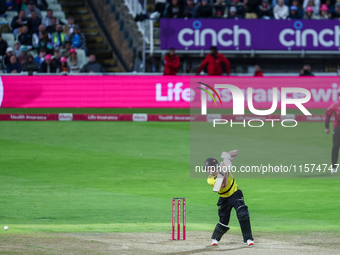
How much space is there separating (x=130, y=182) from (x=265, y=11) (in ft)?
48.3

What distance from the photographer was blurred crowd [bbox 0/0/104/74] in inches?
1041

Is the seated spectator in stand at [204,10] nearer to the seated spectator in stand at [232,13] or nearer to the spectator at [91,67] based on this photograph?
the seated spectator in stand at [232,13]

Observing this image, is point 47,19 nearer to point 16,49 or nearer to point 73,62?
point 16,49

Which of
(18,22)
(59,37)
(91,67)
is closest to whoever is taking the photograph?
(91,67)

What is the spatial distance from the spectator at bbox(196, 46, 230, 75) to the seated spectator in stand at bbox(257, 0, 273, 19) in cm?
417

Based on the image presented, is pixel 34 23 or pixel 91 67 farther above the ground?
pixel 34 23

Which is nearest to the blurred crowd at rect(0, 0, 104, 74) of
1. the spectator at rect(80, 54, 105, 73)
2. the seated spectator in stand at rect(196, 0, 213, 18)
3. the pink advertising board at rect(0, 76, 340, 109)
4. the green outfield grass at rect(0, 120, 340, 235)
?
the spectator at rect(80, 54, 105, 73)

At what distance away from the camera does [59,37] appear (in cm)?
2839

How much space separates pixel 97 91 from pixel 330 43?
1057cm

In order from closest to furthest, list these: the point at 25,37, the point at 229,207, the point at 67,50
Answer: the point at 229,207, the point at 67,50, the point at 25,37

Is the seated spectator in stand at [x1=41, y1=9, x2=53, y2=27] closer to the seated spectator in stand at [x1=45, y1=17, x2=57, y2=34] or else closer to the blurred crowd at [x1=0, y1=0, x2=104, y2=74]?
the blurred crowd at [x1=0, y1=0, x2=104, y2=74]

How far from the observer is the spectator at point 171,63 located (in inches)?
1018

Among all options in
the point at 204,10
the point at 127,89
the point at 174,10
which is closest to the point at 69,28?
the point at 174,10

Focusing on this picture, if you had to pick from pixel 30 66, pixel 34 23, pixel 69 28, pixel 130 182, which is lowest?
pixel 130 182
